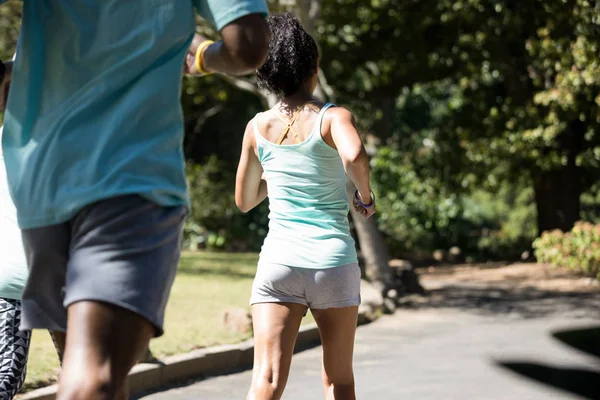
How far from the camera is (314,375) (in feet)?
23.5

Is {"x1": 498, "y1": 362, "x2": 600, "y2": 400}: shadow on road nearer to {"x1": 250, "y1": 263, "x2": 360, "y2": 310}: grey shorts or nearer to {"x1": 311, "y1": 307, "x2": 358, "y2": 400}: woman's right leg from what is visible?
{"x1": 311, "y1": 307, "x2": 358, "y2": 400}: woman's right leg

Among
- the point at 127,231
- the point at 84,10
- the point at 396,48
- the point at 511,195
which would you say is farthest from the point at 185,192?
the point at 511,195

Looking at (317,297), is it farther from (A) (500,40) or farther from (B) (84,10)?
(A) (500,40)

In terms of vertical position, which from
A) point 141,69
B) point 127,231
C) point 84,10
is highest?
point 84,10

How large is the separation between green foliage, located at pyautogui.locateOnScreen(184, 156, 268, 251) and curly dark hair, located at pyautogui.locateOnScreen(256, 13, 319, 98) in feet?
56.5

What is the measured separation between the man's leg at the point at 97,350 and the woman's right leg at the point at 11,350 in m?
1.36

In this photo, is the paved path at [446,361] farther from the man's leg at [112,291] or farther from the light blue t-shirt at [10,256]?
the man's leg at [112,291]

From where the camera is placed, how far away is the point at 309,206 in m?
4.02

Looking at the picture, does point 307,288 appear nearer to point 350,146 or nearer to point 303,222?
point 303,222

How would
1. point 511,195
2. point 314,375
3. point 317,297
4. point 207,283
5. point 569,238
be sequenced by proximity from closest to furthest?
point 317,297 → point 314,375 → point 207,283 → point 569,238 → point 511,195

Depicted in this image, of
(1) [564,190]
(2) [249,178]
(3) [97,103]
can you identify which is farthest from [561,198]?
(3) [97,103]

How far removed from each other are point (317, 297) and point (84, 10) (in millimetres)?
1879

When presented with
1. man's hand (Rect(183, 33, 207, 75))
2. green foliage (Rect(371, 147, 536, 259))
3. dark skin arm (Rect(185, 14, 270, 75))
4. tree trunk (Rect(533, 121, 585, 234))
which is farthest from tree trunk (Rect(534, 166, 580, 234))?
dark skin arm (Rect(185, 14, 270, 75))

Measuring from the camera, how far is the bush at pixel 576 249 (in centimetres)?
1433
